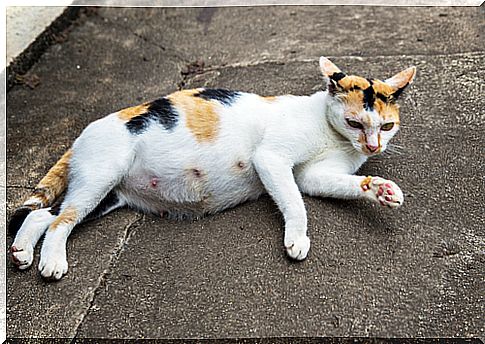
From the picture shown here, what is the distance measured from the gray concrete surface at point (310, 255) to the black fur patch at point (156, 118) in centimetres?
39

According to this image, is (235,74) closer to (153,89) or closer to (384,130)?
(153,89)

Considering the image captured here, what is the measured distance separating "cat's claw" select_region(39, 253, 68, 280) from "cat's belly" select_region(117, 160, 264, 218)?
0.46 m

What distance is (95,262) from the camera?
9.04 ft

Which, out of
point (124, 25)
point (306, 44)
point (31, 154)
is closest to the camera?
point (31, 154)

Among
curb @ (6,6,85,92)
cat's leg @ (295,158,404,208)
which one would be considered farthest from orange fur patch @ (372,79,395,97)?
curb @ (6,6,85,92)

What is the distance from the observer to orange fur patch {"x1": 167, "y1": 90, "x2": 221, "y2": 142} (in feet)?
9.63

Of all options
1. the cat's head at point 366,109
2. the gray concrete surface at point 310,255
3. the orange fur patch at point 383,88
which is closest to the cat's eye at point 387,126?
the cat's head at point 366,109

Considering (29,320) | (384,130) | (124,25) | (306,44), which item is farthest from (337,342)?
(124,25)

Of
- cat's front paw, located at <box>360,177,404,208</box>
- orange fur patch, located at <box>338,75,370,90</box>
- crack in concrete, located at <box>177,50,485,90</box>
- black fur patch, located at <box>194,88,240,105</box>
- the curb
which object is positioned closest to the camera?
cat's front paw, located at <box>360,177,404,208</box>

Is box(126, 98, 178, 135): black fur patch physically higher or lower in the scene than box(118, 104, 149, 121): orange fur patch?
lower

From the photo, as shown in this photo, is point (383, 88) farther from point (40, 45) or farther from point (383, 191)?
point (40, 45)

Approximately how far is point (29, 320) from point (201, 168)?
94 cm

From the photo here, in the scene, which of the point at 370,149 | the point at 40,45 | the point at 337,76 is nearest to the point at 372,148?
the point at 370,149

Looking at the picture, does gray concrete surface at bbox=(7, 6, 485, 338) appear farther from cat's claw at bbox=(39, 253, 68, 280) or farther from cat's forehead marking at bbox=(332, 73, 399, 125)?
cat's forehead marking at bbox=(332, 73, 399, 125)
